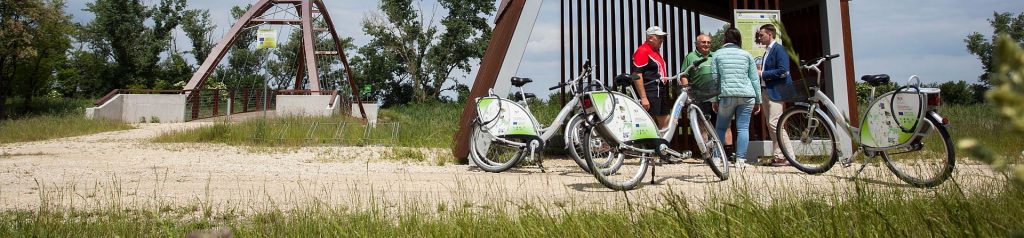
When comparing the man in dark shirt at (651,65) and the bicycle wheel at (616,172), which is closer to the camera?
the bicycle wheel at (616,172)

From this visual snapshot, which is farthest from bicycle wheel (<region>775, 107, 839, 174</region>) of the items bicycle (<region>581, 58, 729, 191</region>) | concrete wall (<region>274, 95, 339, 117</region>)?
concrete wall (<region>274, 95, 339, 117</region>)

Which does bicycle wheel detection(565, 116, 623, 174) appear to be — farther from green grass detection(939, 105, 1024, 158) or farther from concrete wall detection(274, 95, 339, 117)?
concrete wall detection(274, 95, 339, 117)

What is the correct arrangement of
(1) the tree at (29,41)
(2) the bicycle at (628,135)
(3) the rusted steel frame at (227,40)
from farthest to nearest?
(3) the rusted steel frame at (227,40) < (1) the tree at (29,41) < (2) the bicycle at (628,135)

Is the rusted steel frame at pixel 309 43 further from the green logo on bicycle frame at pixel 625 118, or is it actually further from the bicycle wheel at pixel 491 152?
the green logo on bicycle frame at pixel 625 118

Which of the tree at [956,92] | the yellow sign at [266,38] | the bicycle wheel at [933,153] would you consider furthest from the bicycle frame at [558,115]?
A: the tree at [956,92]

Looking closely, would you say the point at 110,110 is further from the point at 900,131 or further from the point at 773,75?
the point at 900,131

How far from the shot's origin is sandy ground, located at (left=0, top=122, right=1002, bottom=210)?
4.36 meters

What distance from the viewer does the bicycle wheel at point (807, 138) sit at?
583 centimetres

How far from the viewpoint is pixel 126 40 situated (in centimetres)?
4944

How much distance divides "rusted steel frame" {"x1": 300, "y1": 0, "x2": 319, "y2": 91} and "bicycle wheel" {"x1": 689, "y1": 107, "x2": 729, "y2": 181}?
91.6 feet

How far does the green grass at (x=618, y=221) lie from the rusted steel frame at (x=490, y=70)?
3903 millimetres

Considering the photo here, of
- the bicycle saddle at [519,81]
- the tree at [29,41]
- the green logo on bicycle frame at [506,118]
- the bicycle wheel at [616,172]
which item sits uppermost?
the tree at [29,41]

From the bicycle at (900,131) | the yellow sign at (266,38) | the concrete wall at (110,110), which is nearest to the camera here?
the bicycle at (900,131)

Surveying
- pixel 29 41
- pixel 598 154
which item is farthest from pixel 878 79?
pixel 29 41
